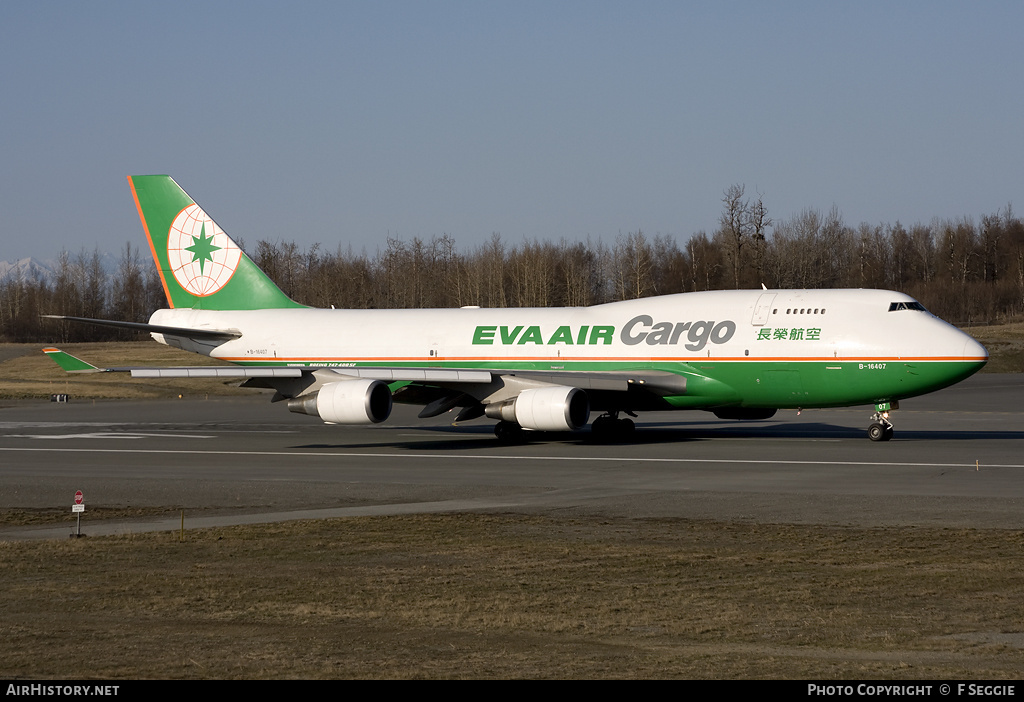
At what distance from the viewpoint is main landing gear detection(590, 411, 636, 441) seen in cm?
3562

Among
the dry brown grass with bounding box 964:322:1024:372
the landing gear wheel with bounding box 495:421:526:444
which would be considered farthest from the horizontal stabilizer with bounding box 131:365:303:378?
the dry brown grass with bounding box 964:322:1024:372

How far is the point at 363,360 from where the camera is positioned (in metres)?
37.5

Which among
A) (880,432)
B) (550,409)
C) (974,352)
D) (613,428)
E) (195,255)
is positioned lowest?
A: (880,432)

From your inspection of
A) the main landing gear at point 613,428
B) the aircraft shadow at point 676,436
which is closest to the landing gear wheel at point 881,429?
the aircraft shadow at point 676,436

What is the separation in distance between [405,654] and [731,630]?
3.20 metres

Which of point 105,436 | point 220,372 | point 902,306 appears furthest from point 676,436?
point 105,436

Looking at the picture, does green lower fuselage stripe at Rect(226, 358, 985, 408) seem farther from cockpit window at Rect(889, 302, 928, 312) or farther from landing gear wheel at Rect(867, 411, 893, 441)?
cockpit window at Rect(889, 302, 928, 312)

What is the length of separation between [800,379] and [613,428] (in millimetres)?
6451

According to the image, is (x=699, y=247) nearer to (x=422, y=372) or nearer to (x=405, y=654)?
(x=422, y=372)

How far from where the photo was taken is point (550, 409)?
3119 centimetres

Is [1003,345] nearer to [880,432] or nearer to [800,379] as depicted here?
[880,432]

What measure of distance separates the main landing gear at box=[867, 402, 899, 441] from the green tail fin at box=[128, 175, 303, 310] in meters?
20.4

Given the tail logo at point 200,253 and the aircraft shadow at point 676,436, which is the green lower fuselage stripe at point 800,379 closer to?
the aircraft shadow at point 676,436
